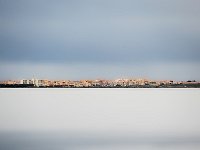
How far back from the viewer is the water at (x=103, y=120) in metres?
3.14

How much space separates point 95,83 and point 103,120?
0.29 m

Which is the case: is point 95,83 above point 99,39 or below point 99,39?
below

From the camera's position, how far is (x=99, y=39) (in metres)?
3.24

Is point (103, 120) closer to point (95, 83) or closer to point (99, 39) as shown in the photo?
point (95, 83)

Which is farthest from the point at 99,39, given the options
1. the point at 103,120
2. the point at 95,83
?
the point at 103,120

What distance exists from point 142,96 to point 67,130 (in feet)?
2.02

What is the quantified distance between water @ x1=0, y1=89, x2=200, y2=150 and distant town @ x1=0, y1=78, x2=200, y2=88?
0.14 ft

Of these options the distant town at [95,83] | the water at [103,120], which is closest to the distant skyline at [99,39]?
the distant town at [95,83]

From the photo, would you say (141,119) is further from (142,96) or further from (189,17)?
(189,17)

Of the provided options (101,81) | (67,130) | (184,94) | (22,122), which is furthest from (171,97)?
(22,122)

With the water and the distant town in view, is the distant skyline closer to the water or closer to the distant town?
the distant town

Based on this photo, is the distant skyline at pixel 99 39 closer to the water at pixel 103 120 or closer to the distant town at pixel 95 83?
the distant town at pixel 95 83

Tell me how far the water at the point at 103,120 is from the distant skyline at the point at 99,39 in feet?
0.51

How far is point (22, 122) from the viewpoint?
320 centimetres
